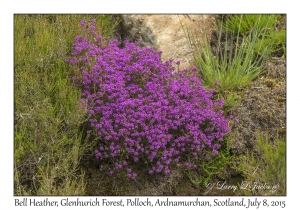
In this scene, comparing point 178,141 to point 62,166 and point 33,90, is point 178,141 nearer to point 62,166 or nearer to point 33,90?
point 62,166

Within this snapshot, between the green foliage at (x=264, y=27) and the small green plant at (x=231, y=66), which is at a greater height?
the green foliage at (x=264, y=27)

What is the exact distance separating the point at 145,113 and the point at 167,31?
2164 mm

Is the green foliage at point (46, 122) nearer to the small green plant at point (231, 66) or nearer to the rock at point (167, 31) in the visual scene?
the rock at point (167, 31)

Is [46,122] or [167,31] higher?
[167,31]

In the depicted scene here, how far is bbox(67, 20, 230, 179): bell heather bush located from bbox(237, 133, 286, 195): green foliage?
388 mm

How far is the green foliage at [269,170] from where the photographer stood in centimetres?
392

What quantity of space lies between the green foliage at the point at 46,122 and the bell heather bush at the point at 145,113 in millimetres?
178

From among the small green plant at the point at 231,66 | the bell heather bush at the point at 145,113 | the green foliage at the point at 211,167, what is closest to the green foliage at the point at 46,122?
the bell heather bush at the point at 145,113

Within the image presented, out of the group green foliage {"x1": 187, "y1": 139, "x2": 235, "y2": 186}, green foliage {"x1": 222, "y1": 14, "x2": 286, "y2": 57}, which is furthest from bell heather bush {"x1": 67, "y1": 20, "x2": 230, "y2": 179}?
green foliage {"x1": 222, "y1": 14, "x2": 286, "y2": 57}

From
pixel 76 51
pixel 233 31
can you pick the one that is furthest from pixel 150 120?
pixel 233 31

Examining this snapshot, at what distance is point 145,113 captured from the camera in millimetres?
4512

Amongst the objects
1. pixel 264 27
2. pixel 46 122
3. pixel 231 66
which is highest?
pixel 264 27

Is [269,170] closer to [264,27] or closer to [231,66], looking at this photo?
[231,66]

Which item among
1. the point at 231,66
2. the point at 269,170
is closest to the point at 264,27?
the point at 231,66
